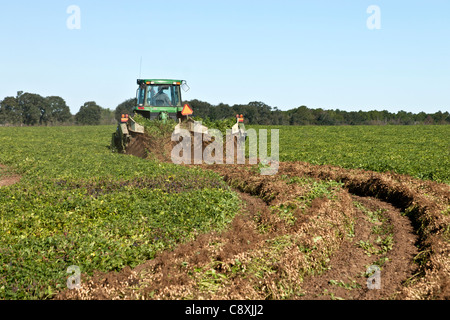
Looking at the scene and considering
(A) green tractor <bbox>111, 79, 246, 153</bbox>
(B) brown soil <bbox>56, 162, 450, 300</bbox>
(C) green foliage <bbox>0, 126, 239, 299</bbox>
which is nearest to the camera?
(B) brown soil <bbox>56, 162, 450, 300</bbox>

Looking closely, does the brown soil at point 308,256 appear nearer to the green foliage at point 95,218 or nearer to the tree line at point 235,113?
the green foliage at point 95,218

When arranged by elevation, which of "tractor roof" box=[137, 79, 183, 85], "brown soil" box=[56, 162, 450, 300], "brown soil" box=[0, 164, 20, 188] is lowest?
"brown soil" box=[56, 162, 450, 300]

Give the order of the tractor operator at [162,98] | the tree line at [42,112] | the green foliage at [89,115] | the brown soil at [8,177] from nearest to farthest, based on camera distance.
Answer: the brown soil at [8,177]
the tractor operator at [162,98]
the tree line at [42,112]
the green foliage at [89,115]

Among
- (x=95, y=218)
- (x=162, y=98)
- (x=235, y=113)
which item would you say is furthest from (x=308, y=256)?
(x=235, y=113)

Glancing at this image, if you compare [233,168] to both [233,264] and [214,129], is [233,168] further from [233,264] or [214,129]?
[233,264]

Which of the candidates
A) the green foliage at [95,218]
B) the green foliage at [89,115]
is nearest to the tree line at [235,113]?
the green foliage at [89,115]

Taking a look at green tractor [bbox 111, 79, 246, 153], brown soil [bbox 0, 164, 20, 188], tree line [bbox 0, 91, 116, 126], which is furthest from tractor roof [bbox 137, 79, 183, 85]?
tree line [bbox 0, 91, 116, 126]

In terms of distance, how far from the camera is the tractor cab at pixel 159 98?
1800cm

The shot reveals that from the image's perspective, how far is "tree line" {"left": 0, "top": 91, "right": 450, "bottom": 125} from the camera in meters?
73.4

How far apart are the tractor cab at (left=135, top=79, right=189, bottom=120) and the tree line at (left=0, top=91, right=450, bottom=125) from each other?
45068 millimetres

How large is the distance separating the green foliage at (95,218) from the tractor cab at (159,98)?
490cm

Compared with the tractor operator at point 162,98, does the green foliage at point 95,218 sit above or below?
below

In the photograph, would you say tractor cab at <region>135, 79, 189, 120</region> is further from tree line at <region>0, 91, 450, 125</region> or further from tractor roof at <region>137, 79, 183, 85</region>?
tree line at <region>0, 91, 450, 125</region>
